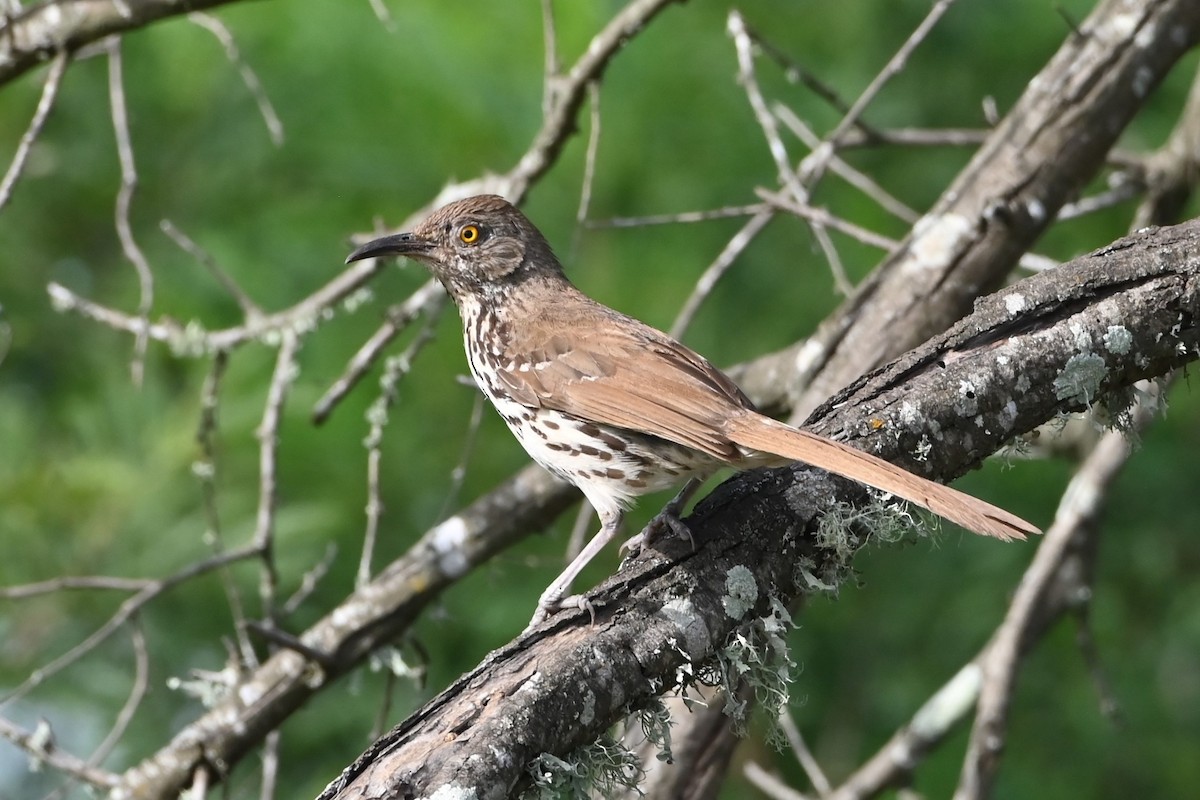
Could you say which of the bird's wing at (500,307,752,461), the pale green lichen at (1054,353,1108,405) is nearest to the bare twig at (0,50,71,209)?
the bird's wing at (500,307,752,461)

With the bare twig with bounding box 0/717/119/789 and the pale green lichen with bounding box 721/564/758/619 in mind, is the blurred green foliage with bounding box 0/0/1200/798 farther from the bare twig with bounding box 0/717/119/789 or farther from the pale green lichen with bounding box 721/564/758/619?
the pale green lichen with bounding box 721/564/758/619

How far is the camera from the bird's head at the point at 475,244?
4.07m

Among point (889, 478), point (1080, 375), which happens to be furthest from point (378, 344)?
point (1080, 375)

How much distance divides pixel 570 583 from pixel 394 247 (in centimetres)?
128

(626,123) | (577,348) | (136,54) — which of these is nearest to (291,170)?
(136,54)

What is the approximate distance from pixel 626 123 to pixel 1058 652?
3129 millimetres

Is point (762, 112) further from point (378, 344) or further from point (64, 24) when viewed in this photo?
point (64, 24)

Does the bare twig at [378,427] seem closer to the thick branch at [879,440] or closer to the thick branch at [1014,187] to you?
the thick branch at [1014,187]

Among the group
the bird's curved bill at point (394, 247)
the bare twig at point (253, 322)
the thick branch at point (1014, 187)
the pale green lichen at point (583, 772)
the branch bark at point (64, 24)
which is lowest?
the pale green lichen at point (583, 772)

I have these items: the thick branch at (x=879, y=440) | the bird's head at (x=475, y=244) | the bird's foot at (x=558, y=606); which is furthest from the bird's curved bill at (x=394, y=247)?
the thick branch at (x=879, y=440)

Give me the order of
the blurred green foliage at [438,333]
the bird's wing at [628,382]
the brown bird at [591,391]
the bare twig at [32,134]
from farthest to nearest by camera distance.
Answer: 1. the blurred green foliage at [438,333]
2. the bare twig at [32,134]
3. the bird's wing at [628,382]
4. the brown bird at [591,391]

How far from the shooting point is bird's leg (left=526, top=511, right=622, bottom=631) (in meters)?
2.60

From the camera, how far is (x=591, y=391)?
3473 millimetres

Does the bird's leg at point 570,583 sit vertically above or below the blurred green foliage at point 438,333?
below
